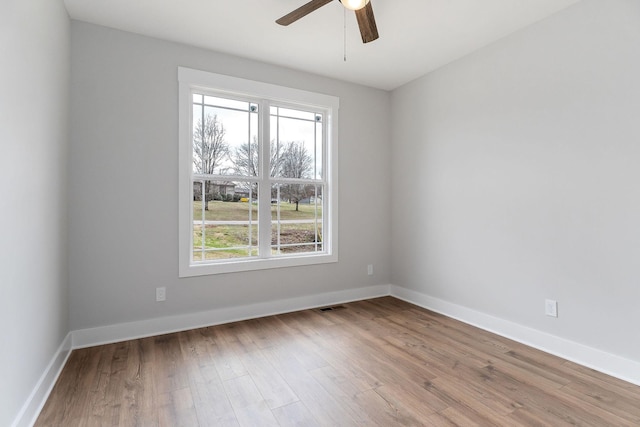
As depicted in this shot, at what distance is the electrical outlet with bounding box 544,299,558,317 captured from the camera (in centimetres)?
257

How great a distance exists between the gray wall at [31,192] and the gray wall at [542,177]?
11.3ft

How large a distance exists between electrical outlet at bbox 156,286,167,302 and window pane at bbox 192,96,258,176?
3.85 ft

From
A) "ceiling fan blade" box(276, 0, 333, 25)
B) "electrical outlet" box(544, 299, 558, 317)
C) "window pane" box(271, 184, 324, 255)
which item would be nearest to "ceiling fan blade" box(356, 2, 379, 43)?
"ceiling fan blade" box(276, 0, 333, 25)

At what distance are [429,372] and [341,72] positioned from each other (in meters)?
3.16

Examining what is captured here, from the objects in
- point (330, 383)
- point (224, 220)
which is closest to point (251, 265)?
point (224, 220)

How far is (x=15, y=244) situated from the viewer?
155cm

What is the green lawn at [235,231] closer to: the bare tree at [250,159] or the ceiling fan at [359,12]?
the bare tree at [250,159]

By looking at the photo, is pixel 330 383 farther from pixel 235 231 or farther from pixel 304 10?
pixel 304 10

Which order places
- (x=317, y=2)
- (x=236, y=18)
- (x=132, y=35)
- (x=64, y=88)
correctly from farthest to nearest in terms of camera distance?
1. (x=132, y=35)
2. (x=236, y=18)
3. (x=64, y=88)
4. (x=317, y=2)

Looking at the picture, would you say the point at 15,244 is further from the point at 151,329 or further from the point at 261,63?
the point at 261,63

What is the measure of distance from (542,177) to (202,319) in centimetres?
332

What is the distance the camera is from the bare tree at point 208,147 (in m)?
3.23

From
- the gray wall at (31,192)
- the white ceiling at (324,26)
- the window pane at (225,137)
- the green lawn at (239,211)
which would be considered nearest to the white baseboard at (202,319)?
the gray wall at (31,192)

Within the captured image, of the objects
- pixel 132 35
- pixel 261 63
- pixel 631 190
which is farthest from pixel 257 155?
pixel 631 190
